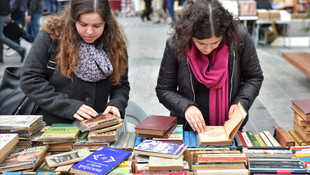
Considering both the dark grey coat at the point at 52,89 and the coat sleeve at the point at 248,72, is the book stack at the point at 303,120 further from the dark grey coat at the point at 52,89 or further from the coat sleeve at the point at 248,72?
the dark grey coat at the point at 52,89

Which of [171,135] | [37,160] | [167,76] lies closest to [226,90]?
[167,76]

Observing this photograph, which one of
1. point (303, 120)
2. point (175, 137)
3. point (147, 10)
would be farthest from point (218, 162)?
point (147, 10)

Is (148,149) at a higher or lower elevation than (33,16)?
lower

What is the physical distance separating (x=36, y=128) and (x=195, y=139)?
879 mm

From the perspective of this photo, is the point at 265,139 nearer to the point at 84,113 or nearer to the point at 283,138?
the point at 283,138

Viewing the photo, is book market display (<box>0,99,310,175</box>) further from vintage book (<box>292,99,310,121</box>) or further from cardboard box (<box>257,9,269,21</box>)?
cardboard box (<box>257,9,269,21</box>)

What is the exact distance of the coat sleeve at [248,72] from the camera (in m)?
2.22

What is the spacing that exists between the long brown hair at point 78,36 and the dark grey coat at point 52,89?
0.07m

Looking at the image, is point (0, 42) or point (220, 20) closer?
point (220, 20)

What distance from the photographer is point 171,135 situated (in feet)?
6.25

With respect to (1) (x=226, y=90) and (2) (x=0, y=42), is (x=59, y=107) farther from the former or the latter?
(2) (x=0, y=42)

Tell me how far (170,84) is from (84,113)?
60cm

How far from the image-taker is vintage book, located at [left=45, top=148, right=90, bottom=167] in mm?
1640

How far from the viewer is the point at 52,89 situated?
7.23 feet
